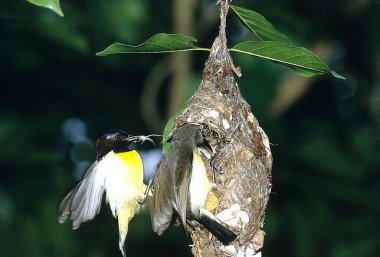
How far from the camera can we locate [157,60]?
945 centimetres

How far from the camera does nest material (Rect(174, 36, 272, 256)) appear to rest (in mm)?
4875

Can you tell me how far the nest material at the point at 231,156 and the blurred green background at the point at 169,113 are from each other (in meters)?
2.87

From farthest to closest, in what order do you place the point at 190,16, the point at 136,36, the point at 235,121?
the point at 136,36 → the point at 190,16 → the point at 235,121

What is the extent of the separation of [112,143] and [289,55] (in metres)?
1.55

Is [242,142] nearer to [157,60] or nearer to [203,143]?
[203,143]

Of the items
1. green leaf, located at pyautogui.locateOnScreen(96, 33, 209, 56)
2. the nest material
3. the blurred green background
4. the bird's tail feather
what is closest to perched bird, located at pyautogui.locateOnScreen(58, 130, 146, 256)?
the nest material

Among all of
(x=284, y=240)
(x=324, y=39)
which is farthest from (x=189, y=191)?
(x=284, y=240)

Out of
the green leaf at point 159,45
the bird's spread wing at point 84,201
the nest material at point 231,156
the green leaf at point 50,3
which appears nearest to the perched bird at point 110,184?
the bird's spread wing at point 84,201

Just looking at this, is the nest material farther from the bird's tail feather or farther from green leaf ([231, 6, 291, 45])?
green leaf ([231, 6, 291, 45])

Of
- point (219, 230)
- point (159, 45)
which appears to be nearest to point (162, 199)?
point (219, 230)

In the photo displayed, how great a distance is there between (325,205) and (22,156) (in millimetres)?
3672

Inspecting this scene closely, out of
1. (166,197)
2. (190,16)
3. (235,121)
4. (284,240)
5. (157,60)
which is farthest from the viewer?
(284,240)

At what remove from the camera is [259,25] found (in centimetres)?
460

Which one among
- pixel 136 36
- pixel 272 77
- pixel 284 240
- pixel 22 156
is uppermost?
pixel 136 36
